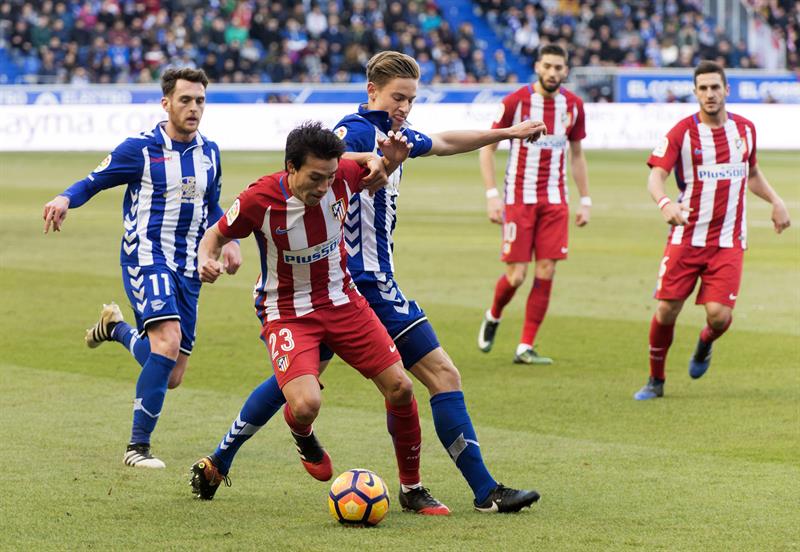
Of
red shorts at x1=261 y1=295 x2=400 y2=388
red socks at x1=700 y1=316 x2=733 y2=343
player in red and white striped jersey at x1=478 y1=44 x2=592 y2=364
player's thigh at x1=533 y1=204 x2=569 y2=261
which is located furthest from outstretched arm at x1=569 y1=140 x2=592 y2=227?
red shorts at x1=261 y1=295 x2=400 y2=388

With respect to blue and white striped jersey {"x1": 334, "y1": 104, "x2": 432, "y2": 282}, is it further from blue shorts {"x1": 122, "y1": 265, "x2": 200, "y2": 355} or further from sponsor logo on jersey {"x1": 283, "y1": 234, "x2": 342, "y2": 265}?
blue shorts {"x1": 122, "y1": 265, "x2": 200, "y2": 355}

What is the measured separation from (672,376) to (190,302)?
3918 millimetres

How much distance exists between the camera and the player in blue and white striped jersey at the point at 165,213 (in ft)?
24.2

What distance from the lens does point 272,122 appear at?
3250 centimetres

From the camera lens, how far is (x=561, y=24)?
1677 inches

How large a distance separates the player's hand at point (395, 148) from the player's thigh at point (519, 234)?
5.18 m

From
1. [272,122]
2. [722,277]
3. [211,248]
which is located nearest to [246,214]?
[211,248]

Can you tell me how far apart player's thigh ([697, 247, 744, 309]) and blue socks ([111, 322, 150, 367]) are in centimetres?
362

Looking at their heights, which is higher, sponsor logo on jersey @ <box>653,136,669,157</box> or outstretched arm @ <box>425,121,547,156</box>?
outstretched arm @ <box>425,121,547,156</box>

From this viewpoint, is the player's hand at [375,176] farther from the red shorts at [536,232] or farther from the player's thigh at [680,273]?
the red shorts at [536,232]

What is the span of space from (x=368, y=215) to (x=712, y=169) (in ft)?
12.0

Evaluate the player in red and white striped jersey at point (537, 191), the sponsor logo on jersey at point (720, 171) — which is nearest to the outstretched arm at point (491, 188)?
the player in red and white striped jersey at point (537, 191)

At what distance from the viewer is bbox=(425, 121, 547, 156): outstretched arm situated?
6.27 meters

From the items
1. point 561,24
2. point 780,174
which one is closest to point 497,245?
point 780,174
